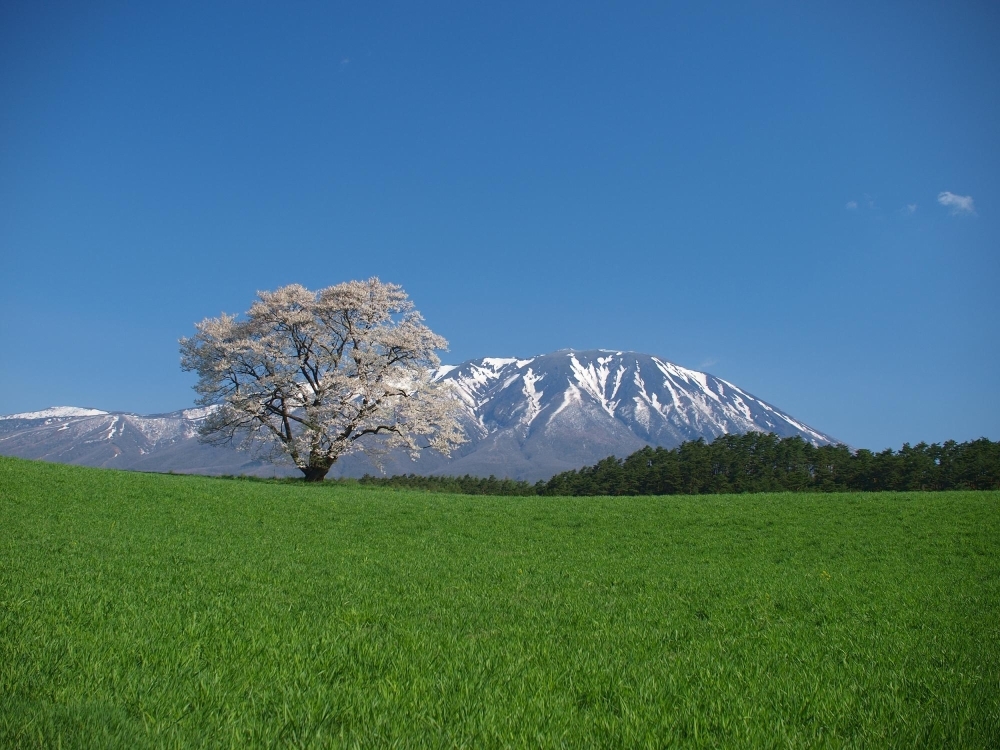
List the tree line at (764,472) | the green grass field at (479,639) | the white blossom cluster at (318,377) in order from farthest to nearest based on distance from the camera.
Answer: the tree line at (764,472)
the white blossom cluster at (318,377)
the green grass field at (479,639)

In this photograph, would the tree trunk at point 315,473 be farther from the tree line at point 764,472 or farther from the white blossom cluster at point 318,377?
the tree line at point 764,472

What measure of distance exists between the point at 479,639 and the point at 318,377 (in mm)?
40658

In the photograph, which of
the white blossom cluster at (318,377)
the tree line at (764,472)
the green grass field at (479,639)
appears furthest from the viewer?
the tree line at (764,472)

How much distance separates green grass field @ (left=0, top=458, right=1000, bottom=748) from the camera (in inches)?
228

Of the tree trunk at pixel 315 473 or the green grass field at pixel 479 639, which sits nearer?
the green grass field at pixel 479 639

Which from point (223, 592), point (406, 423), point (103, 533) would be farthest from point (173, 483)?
point (223, 592)

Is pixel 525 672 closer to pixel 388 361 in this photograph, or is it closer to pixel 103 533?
pixel 103 533

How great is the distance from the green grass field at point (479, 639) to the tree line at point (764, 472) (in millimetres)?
36960

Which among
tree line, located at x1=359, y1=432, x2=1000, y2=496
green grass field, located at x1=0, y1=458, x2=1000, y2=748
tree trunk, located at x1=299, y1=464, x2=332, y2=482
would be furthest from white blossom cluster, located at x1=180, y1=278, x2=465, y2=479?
green grass field, located at x1=0, y1=458, x2=1000, y2=748

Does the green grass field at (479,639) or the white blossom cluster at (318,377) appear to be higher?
the white blossom cluster at (318,377)

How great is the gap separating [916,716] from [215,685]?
7573mm

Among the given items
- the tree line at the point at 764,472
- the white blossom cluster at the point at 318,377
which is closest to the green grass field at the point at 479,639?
the white blossom cluster at the point at 318,377

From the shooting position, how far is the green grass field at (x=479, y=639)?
5.80 meters

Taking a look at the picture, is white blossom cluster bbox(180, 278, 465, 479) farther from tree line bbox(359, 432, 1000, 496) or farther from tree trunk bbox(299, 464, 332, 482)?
tree line bbox(359, 432, 1000, 496)
